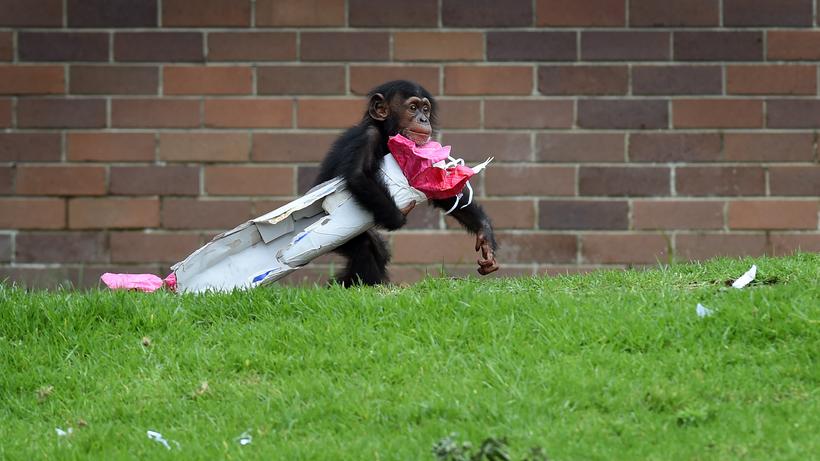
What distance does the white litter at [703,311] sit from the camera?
5.06 meters

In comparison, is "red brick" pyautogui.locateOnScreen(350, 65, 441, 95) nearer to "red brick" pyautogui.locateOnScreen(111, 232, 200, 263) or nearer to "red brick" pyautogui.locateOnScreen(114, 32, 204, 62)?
"red brick" pyautogui.locateOnScreen(114, 32, 204, 62)

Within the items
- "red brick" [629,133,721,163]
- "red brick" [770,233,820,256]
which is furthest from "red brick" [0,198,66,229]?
"red brick" [770,233,820,256]

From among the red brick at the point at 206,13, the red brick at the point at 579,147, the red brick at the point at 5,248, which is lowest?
the red brick at the point at 5,248

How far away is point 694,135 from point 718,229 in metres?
0.68

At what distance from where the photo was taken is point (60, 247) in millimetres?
8562

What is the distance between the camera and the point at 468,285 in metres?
5.75

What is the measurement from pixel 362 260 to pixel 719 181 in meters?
3.22

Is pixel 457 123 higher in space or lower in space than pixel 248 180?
higher

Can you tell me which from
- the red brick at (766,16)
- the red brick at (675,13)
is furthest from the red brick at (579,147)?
the red brick at (766,16)

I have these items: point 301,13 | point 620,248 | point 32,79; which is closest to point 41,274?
point 32,79

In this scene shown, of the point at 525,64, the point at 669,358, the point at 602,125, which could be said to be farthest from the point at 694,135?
the point at 669,358

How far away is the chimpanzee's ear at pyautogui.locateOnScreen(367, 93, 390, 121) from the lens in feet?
21.3

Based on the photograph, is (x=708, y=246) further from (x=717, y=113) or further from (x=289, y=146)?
(x=289, y=146)

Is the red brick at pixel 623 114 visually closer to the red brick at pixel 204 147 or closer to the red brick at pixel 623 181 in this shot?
the red brick at pixel 623 181
